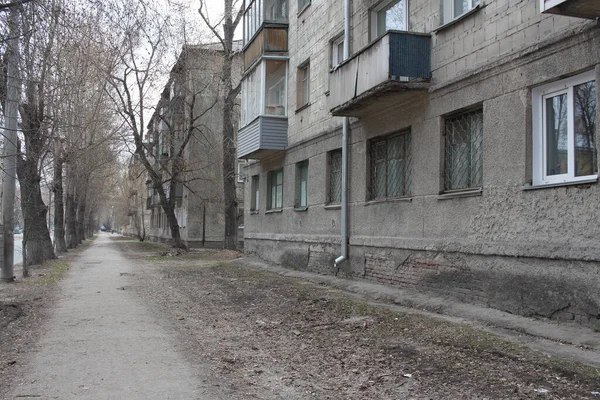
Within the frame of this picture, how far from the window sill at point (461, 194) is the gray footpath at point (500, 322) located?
1.67 metres

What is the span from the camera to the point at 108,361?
5668 millimetres

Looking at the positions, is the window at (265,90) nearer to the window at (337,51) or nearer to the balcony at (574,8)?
the window at (337,51)

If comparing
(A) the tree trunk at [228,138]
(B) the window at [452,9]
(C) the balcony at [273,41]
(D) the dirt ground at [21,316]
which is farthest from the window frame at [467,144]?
(A) the tree trunk at [228,138]

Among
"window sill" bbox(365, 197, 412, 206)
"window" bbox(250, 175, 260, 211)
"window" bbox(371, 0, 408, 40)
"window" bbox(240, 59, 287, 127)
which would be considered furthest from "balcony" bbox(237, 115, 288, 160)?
"window sill" bbox(365, 197, 412, 206)

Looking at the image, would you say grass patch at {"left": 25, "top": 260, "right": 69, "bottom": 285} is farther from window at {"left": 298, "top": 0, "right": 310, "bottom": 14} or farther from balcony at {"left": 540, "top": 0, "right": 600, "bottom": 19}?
balcony at {"left": 540, "top": 0, "right": 600, "bottom": 19}

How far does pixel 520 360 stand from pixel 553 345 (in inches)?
28.8

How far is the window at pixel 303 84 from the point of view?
15352mm

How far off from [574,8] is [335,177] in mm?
7888

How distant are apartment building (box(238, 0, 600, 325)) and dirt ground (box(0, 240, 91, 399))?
6.13 m

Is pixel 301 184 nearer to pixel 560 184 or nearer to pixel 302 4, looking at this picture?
pixel 302 4

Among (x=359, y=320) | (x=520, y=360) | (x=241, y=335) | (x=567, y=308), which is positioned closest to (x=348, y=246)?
(x=359, y=320)

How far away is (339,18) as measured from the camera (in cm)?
1296

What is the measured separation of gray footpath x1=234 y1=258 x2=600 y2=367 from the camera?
18.1ft

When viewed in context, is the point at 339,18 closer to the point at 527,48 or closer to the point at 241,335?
the point at 527,48
